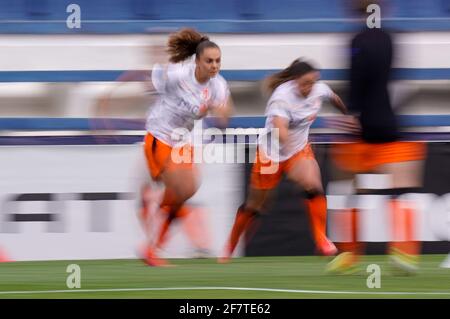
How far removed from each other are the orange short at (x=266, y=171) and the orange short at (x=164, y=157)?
0.47 m

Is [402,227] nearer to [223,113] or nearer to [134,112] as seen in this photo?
[223,113]

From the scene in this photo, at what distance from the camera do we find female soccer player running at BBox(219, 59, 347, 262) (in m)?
9.38

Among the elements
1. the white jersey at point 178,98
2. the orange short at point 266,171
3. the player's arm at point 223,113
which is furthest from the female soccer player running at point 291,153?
the white jersey at point 178,98

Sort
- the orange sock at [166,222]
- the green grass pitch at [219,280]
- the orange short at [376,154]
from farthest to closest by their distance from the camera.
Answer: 1. the orange sock at [166,222]
2. the orange short at [376,154]
3. the green grass pitch at [219,280]

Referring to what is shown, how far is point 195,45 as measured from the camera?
945 cm

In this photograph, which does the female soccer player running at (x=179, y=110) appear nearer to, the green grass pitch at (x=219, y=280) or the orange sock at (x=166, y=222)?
the orange sock at (x=166, y=222)

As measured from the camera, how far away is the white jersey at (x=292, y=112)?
9414 mm

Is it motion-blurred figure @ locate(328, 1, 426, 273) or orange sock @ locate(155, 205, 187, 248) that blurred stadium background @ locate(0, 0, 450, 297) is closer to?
orange sock @ locate(155, 205, 187, 248)

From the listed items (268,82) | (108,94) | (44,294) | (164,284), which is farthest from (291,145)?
(108,94)

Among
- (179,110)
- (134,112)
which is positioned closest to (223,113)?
(179,110)

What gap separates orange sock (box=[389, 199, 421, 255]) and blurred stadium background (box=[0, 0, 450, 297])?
1.22 meters

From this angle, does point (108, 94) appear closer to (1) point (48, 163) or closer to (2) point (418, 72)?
(1) point (48, 163)

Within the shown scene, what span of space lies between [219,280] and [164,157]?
140 centimetres

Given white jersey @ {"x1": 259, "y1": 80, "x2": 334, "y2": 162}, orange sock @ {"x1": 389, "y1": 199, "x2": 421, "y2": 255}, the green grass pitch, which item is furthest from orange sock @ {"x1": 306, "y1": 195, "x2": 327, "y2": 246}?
orange sock @ {"x1": 389, "y1": 199, "x2": 421, "y2": 255}
